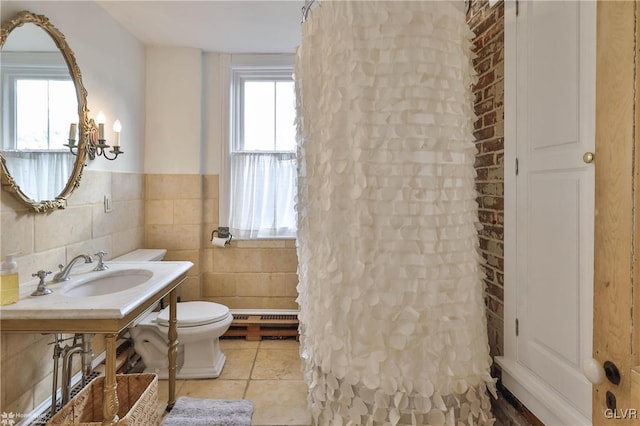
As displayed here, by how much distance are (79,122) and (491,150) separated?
2264 mm

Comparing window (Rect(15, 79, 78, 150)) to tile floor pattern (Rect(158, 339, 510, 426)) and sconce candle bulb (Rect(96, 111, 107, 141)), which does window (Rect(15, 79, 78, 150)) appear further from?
tile floor pattern (Rect(158, 339, 510, 426))

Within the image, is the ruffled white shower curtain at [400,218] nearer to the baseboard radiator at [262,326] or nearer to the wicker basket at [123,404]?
the wicker basket at [123,404]

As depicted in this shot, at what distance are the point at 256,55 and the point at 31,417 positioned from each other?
2.88m

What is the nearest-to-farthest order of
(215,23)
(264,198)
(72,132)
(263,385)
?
(72,132) → (263,385) → (215,23) → (264,198)

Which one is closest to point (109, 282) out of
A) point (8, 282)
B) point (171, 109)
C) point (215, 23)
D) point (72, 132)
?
point (8, 282)

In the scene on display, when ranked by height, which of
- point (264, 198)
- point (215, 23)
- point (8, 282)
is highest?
point (215, 23)

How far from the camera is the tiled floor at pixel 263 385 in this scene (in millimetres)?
1923

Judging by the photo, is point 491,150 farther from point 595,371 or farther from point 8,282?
point 8,282

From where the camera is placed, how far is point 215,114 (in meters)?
2.99

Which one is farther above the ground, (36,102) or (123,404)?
(36,102)

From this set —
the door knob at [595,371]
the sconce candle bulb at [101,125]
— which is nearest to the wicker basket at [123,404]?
the sconce candle bulb at [101,125]

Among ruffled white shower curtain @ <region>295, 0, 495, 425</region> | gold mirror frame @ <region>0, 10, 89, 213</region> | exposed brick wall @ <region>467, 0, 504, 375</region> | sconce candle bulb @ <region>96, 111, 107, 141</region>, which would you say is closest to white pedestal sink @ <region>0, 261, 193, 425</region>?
gold mirror frame @ <region>0, 10, 89, 213</region>

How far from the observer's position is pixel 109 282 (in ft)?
6.07

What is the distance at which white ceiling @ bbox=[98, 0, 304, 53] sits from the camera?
2.26 meters
